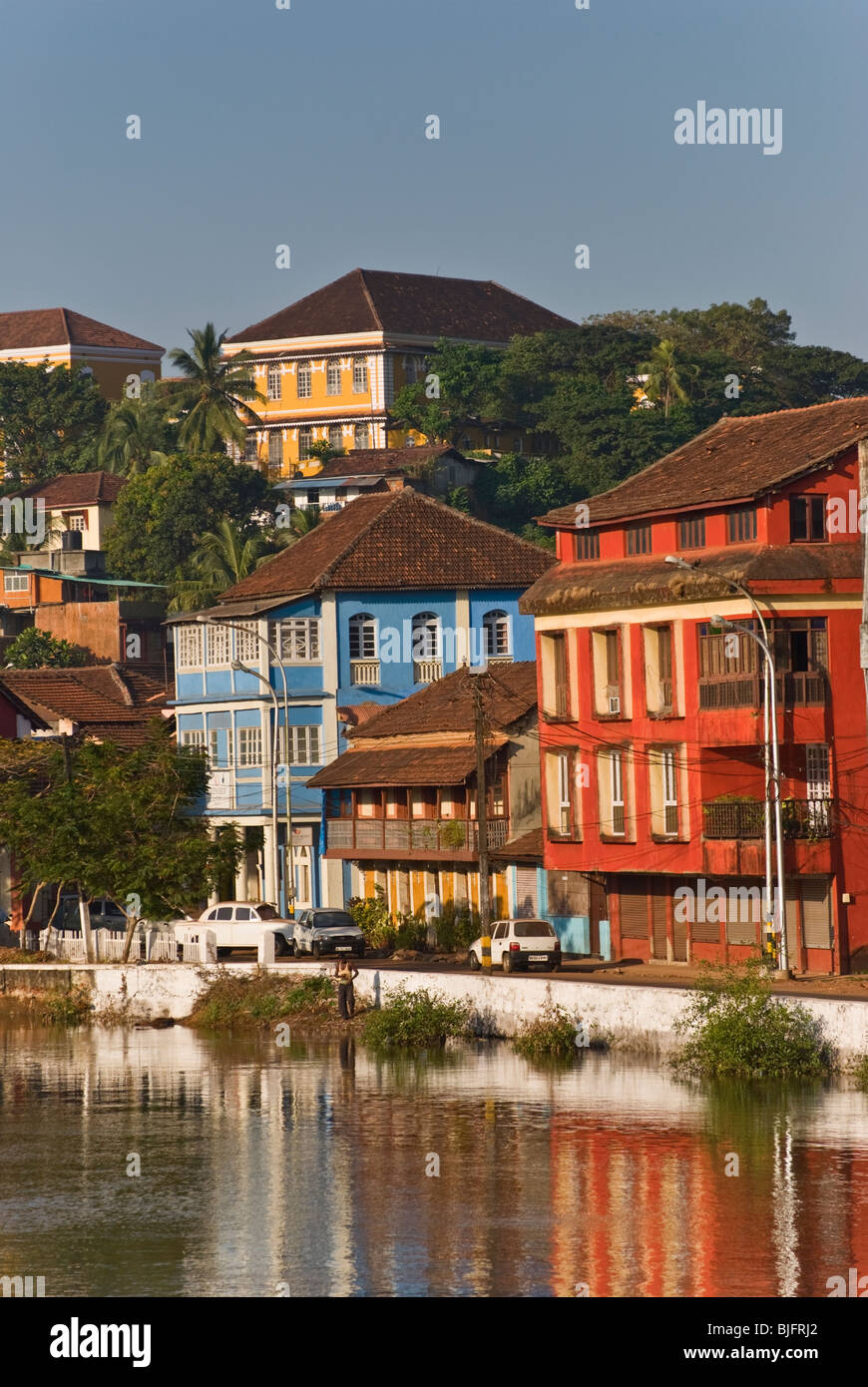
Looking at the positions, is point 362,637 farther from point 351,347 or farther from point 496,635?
point 351,347

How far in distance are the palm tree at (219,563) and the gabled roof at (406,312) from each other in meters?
43.8

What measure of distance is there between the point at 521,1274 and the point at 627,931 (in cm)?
3246

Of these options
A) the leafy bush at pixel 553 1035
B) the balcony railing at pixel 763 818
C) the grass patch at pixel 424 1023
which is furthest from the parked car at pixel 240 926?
the leafy bush at pixel 553 1035

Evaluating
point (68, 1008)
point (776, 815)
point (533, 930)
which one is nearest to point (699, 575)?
point (776, 815)

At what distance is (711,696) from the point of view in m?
58.0

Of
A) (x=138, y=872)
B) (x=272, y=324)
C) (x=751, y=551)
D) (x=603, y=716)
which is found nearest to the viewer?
(x=751, y=551)

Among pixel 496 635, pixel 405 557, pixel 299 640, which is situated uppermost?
pixel 405 557

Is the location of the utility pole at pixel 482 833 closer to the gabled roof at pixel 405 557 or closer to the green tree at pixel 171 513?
the gabled roof at pixel 405 557

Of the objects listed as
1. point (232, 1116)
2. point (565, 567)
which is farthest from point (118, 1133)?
point (565, 567)

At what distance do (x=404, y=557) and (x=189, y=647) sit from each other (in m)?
8.73

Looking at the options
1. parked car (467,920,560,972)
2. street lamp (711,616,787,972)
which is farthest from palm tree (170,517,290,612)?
street lamp (711,616,787,972)

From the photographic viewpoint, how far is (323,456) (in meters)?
154

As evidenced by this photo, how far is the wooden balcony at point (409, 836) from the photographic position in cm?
6775
